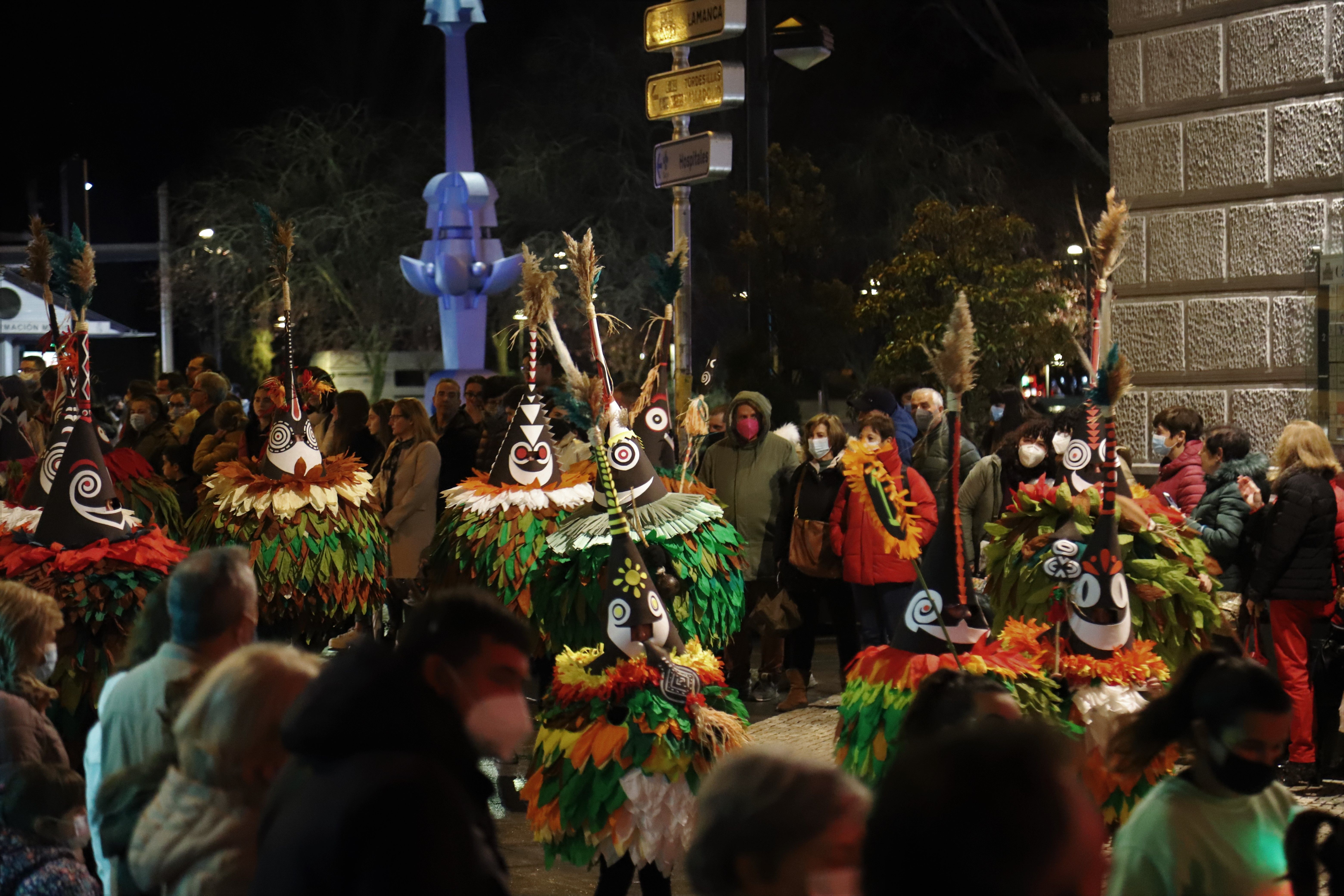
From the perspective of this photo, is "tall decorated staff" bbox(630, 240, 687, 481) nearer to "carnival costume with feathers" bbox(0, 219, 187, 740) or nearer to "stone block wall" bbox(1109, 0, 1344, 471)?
"carnival costume with feathers" bbox(0, 219, 187, 740)

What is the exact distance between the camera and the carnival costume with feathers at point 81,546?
5.87 metres

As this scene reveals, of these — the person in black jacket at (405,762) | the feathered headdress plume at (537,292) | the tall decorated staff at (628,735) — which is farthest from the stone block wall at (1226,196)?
the person in black jacket at (405,762)

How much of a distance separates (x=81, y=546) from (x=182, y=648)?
284 cm

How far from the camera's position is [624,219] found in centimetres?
3116

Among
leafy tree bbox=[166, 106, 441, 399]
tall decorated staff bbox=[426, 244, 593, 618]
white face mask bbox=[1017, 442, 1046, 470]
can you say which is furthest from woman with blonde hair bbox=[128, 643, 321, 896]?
leafy tree bbox=[166, 106, 441, 399]

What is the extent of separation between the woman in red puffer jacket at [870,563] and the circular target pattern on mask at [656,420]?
1071mm

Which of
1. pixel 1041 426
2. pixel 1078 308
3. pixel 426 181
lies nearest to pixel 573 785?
pixel 1041 426

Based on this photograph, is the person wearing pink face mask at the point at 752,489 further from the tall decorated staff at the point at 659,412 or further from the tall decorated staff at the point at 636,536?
the tall decorated staff at the point at 636,536

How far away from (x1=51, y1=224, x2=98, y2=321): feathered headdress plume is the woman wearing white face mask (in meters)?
4.51

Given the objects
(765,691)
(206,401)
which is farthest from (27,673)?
(206,401)

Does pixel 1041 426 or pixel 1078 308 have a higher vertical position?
pixel 1078 308

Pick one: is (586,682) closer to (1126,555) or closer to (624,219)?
(1126,555)

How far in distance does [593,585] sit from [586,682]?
91 centimetres

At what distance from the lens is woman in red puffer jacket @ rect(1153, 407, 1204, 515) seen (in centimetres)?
793
